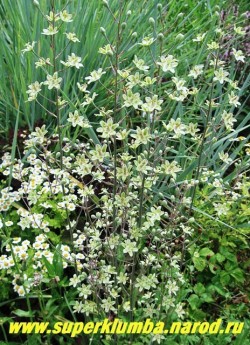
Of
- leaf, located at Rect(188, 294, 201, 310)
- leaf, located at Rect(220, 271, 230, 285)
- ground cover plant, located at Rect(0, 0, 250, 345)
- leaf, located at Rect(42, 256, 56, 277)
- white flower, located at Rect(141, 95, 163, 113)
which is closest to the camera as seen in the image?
white flower, located at Rect(141, 95, 163, 113)

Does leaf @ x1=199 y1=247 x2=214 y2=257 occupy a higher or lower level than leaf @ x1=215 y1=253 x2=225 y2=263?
higher

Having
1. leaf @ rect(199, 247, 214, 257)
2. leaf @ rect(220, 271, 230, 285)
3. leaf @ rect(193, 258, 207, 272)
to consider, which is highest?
Answer: leaf @ rect(199, 247, 214, 257)

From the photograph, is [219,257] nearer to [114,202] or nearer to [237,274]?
[237,274]

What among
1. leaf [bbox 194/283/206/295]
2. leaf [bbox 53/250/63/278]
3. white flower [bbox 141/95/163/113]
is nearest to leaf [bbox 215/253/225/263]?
leaf [bbox 194/283/206/295]

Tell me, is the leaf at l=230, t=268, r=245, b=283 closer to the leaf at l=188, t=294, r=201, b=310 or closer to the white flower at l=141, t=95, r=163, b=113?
the leaf at l=188, t=294, r=201, b=310

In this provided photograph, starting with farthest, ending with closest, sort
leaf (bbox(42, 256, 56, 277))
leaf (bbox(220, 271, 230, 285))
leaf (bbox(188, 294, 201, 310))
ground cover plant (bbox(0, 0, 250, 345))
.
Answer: leaf (bbox(220, 271, 230, 285)) < leaf (bbox(188, 294, 201, 310)) < leaf (bbox(42, 256, 56, 277)) < ground cover plant (bbox(0, 0, 250, 345))

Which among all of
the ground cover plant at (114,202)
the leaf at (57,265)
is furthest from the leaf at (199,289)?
the leaf at (57,265)

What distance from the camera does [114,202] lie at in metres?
1.68

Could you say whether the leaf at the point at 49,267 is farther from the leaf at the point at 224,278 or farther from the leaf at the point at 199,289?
the leaf at the point at 224,278

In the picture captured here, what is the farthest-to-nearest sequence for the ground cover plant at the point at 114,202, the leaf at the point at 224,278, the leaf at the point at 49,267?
the leaf at the point at 224,278, the leaf at the point at 49,267, the ground cover plant at the point at 114,202

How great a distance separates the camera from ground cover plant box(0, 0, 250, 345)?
1646 mm

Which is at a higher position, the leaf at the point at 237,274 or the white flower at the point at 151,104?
the white flower at the point at 151,104

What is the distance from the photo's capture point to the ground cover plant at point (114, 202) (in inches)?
64.8

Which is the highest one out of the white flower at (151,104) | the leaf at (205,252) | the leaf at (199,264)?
the white flower at (151,104)
